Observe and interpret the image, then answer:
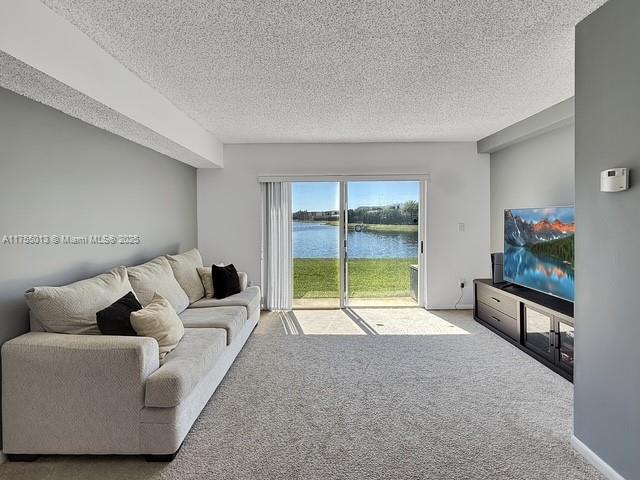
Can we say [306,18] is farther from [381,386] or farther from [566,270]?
[566,270]

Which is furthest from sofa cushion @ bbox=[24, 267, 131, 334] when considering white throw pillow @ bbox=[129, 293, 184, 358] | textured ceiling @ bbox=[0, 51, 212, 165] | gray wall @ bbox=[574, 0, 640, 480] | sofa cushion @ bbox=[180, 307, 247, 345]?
gray wall @ bbox=[574, 0, 640, 480]

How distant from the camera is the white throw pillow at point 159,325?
2.63m

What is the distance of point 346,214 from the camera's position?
614 centimetres

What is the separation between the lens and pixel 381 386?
333 centimetres

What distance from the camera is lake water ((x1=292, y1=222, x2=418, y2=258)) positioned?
6.20 metres

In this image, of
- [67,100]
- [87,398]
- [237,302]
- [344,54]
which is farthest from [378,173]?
[87,398]

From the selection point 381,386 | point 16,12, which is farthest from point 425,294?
point 16,12

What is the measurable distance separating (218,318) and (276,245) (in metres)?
2.55

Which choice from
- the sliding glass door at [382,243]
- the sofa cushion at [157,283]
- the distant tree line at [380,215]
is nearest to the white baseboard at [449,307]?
the sliding glass door at [382,243]

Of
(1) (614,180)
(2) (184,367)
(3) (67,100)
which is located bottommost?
(2) (184,367)

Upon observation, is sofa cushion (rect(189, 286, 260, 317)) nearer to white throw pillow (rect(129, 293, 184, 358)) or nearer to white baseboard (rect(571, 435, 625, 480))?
white throw pillow (rect(129, 293, 184, 358))

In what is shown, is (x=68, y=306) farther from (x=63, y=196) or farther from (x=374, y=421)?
(x=374, y=421)

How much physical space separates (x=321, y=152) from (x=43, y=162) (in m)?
3.85

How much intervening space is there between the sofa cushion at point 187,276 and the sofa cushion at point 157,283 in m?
0.14
